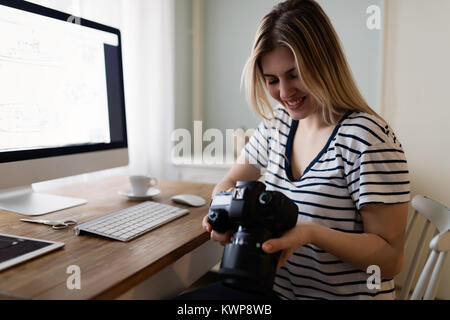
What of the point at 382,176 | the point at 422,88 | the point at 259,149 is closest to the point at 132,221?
the point at 259,149

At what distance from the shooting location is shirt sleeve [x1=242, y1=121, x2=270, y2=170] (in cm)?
113

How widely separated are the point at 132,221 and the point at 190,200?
0.76ft

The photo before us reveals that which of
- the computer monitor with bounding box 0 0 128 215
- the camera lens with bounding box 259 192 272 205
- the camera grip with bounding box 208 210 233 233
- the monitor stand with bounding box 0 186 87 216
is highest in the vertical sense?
the computer monitor with bounding box 0 0 128 215

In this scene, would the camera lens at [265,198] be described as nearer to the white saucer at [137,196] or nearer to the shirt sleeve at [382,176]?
the shirt sleeve at [382,176]

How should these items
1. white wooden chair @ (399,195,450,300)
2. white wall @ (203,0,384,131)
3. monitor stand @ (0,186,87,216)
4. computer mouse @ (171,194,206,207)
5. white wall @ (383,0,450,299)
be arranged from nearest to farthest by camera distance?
white wooden chair @ (399,195,450,300) → monitor stand @ (0,186,87,216) → computer mouse @ (171,194,206,207) → white wall @ (383,0,450,299) → white wall @ (203,0,384,131)

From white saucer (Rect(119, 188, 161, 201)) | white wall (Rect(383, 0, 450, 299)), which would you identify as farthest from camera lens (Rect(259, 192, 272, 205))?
white wall (Rect(383, 0, 450, 299))

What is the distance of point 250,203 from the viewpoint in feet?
2.01

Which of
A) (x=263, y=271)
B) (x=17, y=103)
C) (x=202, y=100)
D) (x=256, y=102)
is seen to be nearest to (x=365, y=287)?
(x=263, y=271)

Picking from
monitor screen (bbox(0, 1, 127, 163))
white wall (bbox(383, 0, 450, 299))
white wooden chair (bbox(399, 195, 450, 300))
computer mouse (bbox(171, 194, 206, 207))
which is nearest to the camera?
white wooden chair (bbox(399, 195, 450, 300))

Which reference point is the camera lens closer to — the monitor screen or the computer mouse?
the computer mouse

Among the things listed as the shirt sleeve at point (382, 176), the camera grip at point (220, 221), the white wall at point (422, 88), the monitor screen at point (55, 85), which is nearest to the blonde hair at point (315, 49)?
the shirt sleeve at point (382, 176)

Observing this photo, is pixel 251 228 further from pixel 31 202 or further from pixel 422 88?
pixel 422 88

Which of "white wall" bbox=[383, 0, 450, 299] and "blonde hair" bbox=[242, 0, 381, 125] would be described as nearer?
"blonde hair" bbox=[242, 0, 381, 125]

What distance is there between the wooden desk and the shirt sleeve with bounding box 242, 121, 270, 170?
21 centimetres
